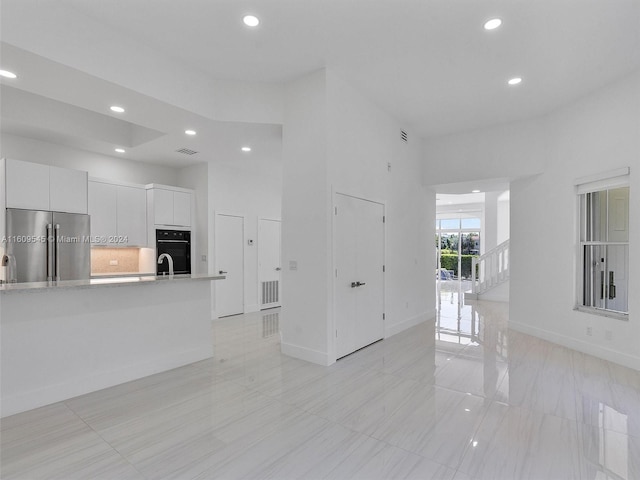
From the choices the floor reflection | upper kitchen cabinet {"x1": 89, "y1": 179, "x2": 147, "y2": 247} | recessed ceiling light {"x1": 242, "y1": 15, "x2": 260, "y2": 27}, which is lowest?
the floor reflection

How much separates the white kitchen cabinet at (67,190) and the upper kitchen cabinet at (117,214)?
1.07 feet

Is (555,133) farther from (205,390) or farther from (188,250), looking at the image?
(188,250)

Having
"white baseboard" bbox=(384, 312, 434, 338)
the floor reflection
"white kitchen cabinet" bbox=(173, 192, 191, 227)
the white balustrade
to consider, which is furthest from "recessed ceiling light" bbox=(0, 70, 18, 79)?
the white balustrade

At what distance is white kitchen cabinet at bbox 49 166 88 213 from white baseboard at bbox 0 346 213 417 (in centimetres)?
289

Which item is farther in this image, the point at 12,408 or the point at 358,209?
the point at 358,209

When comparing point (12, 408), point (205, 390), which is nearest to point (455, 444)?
point (205, 390)

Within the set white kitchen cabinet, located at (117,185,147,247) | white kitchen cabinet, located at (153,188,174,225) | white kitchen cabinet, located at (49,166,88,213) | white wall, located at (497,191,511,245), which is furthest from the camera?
white wall, located at (497,191,511,245)

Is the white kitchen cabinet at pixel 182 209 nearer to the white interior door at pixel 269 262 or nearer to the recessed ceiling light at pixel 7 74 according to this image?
the white interior door at pixel 269 262

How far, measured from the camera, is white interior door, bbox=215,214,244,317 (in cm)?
654

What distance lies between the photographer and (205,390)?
325cm

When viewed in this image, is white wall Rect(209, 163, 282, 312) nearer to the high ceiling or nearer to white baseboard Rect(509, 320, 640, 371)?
the high ceiling

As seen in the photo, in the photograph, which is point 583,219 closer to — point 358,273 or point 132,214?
point 358,273

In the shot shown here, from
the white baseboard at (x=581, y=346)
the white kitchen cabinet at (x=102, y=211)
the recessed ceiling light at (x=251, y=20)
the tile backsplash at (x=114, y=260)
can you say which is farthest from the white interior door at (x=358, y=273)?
the tile backsplash at (x=114, y=260)

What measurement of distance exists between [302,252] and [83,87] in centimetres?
289
